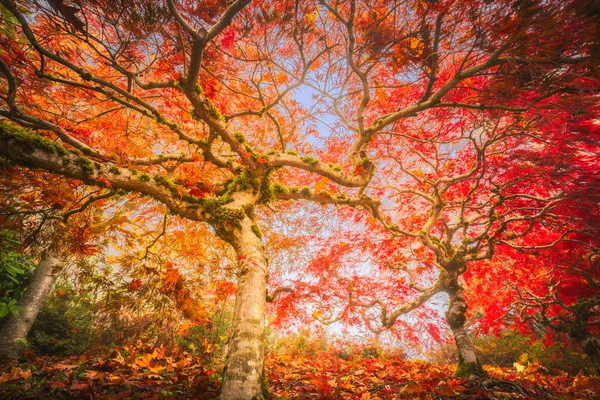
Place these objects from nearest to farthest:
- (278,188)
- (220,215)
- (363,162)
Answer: (220,215), (278,188), (363,162)

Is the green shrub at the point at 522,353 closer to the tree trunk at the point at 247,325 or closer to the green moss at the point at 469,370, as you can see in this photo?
the green moss at the point at 469,370

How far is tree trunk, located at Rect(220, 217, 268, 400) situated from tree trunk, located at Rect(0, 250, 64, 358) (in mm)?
4661

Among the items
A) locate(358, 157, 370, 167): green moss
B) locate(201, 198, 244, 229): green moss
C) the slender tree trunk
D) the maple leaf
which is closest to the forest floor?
the slender tree trunk

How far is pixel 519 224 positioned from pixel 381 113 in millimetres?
5017

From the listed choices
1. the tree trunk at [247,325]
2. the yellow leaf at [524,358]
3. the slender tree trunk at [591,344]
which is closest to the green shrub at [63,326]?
the tree trunk at [247,325]

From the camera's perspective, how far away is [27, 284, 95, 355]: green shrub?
6020 mm

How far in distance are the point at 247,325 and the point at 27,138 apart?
295 centimetres

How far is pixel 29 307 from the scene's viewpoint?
5.35 m

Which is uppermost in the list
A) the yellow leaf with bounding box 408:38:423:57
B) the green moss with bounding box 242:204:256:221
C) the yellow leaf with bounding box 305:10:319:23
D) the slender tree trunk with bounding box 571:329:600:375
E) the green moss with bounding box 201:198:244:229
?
the yellow leaf with bounding box 305:10:319:23

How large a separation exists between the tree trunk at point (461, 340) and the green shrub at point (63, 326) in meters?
8.28

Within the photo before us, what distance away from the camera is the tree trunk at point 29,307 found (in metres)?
5.05

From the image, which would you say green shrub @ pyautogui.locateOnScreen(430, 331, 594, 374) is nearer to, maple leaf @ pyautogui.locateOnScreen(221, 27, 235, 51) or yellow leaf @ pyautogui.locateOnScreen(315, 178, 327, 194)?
yellow leaf @ pyautogui.locateOnScreen(315, 178, 327, 194)

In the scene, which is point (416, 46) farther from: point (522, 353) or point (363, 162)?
point (522, 353)

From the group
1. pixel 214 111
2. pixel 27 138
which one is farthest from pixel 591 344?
pixel 27 138
